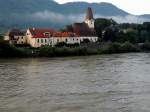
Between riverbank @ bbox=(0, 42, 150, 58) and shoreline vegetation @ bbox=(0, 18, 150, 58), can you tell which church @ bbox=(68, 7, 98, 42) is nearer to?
shoreline vegetation @ bbox=(0, 18, 150, 58)

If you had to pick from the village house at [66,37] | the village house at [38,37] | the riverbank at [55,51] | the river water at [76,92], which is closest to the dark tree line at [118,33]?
the village house at [66,37]

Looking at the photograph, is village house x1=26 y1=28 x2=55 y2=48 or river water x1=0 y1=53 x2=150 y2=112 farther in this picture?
village house x1=26 y1=28 x2=55 y2=48

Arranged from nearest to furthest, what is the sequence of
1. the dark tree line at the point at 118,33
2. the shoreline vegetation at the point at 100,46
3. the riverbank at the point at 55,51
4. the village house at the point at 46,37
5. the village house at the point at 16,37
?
the riverbank at the point at 55,51, the shoreline vegetation at the point at 100,46, the village house at the point at 46,37, the village house at the point at 16,37, the dark tree line at the point at 118,33

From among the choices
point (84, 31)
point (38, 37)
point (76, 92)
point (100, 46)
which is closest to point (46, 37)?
point (38, 37)

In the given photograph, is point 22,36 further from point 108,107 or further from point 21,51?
point 108,107

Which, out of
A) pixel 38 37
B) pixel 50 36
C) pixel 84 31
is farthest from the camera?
pixel 84 31

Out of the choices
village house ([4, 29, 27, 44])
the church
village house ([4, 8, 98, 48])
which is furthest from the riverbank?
village house ([4, 29, 27, 44])

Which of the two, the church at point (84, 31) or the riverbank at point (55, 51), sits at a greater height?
the church at point (84, 31)

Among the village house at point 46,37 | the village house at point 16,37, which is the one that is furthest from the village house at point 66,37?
the village house at point 16,37

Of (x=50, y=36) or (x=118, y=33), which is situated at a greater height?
(x=118, y=33)

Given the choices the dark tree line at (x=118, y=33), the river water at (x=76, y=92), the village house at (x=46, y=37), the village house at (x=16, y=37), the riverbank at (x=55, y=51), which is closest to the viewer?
the river water at (x=76, y=92)

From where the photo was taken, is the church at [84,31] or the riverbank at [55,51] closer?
the riverbank at [55,51]

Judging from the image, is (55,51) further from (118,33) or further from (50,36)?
(118,33)

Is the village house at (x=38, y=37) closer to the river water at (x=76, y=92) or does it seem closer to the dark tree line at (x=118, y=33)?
the dark tree line at (x=118, y=33)
